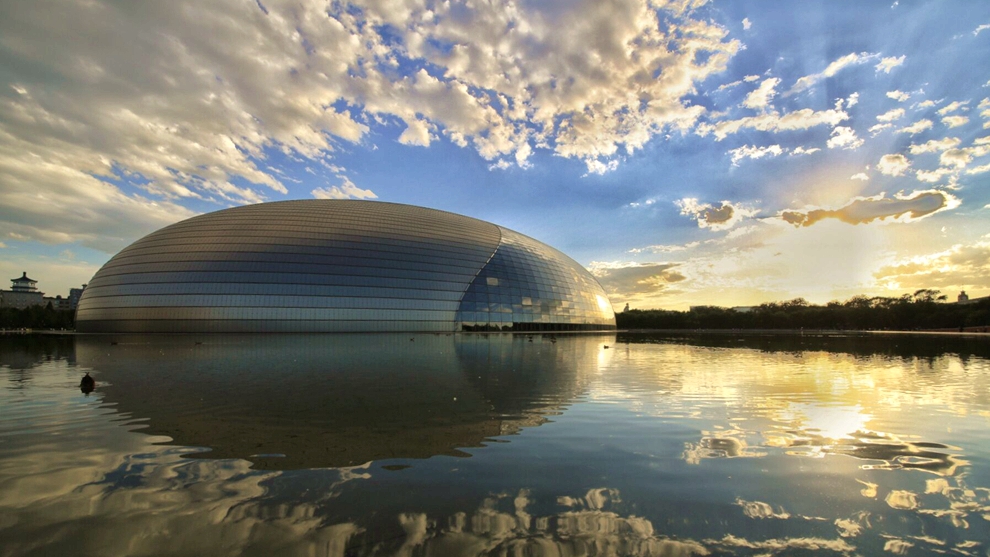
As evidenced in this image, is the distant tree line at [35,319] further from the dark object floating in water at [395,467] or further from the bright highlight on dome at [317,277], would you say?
the dark object floating in water at [395,467]

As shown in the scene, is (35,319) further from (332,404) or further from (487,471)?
(487,471)

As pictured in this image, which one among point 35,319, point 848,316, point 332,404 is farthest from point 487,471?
point 848,316

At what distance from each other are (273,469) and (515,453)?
12.2 feet

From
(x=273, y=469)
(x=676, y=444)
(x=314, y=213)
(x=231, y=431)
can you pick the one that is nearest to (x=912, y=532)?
(x=676, y=444)

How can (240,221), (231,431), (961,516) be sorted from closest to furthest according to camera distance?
(961,516) < (231,431) < (240,221)

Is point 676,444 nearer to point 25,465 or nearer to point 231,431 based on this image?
point 231,431

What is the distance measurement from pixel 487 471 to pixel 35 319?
129 m

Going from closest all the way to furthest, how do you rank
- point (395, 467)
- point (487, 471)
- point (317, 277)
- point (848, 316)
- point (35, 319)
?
point (487, 471)
point (395, 467)
point (317, 277)
point (35, 319)
point (848, 316)

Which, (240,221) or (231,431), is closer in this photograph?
(231,431)

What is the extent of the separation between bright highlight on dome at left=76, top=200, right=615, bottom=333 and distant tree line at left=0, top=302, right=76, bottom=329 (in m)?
50.3

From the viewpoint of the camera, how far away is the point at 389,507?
5418 millimetres

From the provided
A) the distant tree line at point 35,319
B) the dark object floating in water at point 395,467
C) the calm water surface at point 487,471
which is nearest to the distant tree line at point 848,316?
the calm water surface at point 487,471

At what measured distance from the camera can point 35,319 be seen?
94750mm

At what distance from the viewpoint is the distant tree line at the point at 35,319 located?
9438cm
